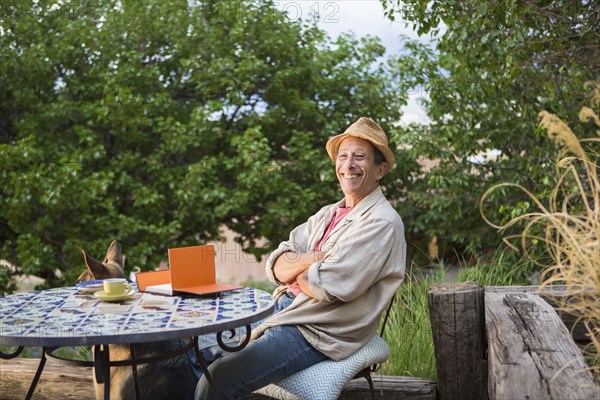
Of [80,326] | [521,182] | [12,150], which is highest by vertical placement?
[12,150]

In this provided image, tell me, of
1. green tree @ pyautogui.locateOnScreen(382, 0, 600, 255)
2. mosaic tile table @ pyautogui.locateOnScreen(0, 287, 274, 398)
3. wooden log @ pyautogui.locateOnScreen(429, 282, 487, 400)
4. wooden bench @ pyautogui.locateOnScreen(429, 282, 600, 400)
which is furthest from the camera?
green tree @ pyautogui.locateOnScreen(382, 0, 600, 255)

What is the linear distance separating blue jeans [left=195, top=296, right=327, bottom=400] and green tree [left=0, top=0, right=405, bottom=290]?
415 cm

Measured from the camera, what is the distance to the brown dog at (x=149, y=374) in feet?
9.43

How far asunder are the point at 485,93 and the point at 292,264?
3502 mm

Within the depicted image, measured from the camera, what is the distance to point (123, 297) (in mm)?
2811

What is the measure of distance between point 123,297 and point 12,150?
4490 mm

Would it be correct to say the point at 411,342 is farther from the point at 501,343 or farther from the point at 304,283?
the point at 501,343

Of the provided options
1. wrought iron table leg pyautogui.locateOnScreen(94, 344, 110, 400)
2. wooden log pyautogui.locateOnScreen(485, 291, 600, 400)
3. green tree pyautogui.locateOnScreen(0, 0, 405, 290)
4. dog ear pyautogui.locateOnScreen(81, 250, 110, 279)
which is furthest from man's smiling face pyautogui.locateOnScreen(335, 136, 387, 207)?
green tree pyautogui.locateOnScreen(0, 0, 405, 290)

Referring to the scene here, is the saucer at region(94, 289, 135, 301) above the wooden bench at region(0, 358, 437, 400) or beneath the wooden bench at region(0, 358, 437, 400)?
above

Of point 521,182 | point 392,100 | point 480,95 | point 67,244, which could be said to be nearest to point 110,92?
point 67,244

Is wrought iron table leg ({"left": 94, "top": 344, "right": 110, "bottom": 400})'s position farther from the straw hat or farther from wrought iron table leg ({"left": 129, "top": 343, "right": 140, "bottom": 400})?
the straw hat

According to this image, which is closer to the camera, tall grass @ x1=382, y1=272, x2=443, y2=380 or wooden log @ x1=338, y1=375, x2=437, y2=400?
wooden log @ x1=338, y1=375, x2=437, y2=400

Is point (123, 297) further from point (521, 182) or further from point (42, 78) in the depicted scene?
point (42, 78)

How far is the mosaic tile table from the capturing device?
2.26m
